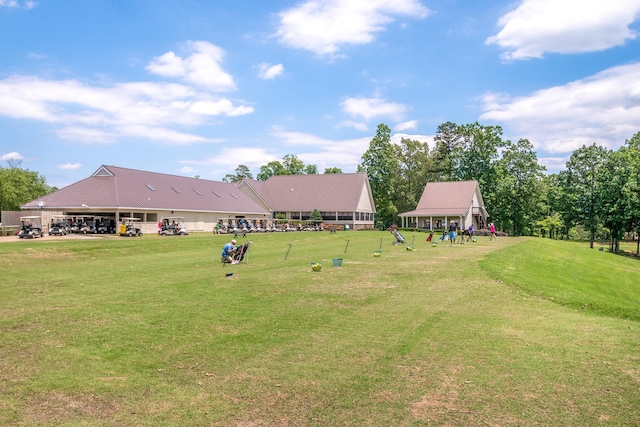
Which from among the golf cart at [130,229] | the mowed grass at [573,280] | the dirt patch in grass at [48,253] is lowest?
the mowed grass at [573,280]

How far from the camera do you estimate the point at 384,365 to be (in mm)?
7645

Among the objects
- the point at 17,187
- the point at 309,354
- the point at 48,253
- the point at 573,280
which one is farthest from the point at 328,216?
the point at 309,354

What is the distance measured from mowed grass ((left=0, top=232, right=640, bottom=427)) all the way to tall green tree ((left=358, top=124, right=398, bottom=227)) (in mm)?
55180

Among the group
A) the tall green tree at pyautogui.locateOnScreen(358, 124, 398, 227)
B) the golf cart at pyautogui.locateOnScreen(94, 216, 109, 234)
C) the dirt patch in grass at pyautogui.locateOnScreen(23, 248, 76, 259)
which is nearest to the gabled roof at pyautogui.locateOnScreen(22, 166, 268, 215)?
the golf cart at pyautogui.locateOnScreen(94, 216, 109, 234)

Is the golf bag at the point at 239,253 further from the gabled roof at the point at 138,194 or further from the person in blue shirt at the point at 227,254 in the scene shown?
the gabled roof at the point at 138,194

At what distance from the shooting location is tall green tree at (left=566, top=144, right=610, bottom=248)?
189ft

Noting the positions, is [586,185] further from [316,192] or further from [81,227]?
[81,227]

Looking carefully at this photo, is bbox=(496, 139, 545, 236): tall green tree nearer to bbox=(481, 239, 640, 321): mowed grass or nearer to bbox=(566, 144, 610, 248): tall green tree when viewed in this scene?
bbox=(566, 144, 610, 248): tall green tree

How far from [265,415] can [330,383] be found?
1306 mm

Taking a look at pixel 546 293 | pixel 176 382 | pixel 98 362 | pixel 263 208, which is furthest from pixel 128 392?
pixel 263 208

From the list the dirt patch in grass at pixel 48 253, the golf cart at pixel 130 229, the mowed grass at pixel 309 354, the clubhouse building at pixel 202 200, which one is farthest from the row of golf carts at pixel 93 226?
the mowed grass at pixel 309 354

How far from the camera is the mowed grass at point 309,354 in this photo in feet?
19.6

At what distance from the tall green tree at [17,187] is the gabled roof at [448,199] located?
58.8 m

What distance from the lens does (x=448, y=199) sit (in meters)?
62.3
